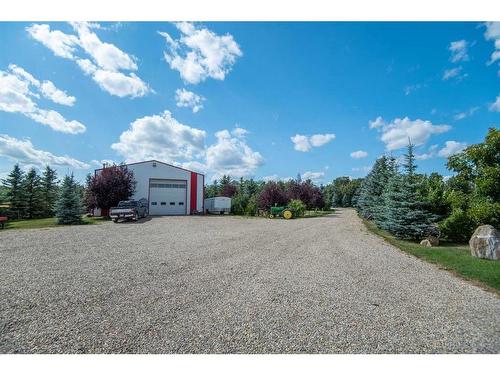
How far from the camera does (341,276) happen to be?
557 cm

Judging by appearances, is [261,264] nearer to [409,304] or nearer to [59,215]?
[409,304]

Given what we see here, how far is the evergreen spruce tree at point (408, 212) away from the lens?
34.6 ft

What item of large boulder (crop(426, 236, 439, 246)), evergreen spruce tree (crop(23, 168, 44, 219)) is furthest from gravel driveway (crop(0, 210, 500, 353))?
evergreen spruce tree (crop(23, 168, 44, 219))

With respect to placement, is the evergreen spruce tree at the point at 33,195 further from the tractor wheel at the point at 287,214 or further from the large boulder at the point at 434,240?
the large boulder at the point at 434,240

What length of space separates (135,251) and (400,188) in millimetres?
12188

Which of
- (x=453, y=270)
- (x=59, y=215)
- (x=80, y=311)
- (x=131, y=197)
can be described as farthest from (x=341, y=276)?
(x=131, y=197)

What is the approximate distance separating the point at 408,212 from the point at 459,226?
191 cm

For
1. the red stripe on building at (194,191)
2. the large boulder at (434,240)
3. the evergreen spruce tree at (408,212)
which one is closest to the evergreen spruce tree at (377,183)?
the evergreen spruce tree at (408,212)

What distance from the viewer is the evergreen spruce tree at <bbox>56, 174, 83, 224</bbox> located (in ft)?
54.9

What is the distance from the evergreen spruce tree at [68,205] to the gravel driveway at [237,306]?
10.9 meters

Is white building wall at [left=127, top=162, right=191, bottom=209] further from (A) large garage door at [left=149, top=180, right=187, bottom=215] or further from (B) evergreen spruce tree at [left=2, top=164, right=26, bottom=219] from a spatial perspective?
(B) evergreen spruce tree at [left=2, top=164, right=26, bottom=219]

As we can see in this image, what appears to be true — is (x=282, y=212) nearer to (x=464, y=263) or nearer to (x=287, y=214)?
(x=287, y=214)

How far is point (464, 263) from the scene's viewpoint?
668 centimetres

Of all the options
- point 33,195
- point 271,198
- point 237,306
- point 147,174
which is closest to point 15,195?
point 33,195
